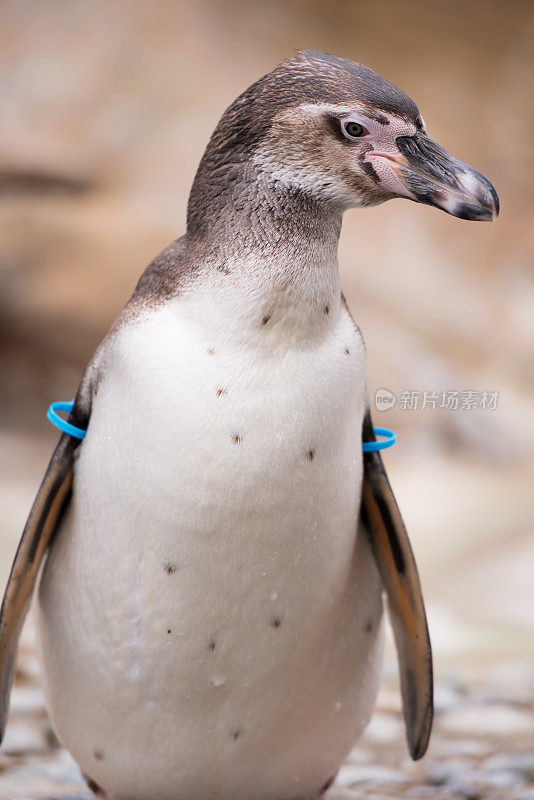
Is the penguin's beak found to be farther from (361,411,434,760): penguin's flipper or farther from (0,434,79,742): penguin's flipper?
(0,434,79,742): penguin's flipper

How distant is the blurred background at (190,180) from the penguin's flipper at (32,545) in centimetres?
182

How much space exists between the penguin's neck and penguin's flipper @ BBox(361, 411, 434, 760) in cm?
24

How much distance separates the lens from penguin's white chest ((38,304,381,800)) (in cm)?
103

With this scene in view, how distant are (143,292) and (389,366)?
2126mm

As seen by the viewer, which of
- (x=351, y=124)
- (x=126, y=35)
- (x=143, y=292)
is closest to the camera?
(x=351, y=124)

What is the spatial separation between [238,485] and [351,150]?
39 cm

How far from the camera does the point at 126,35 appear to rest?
10.3 ft

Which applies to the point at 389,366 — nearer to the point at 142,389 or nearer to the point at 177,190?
the point at 177,190

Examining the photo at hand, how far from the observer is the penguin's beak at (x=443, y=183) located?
3.32 feet

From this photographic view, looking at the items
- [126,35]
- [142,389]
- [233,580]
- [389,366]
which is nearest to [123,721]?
[233,580]

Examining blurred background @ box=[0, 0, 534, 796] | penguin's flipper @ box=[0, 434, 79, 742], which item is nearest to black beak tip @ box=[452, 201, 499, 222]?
penguin's flipper @ box=[0, 434, 79, 742]

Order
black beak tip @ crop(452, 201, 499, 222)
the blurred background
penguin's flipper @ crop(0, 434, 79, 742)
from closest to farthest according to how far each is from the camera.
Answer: black beak tip @ crop(452, 201, 499, 222) < penguin's flipper @ crop(0, 434, 79, 742) < the blurred background

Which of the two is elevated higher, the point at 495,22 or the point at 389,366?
the point at 495,22

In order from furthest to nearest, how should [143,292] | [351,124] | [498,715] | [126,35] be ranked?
[126,35] → [498,715] → [143,292] → [351,124]
